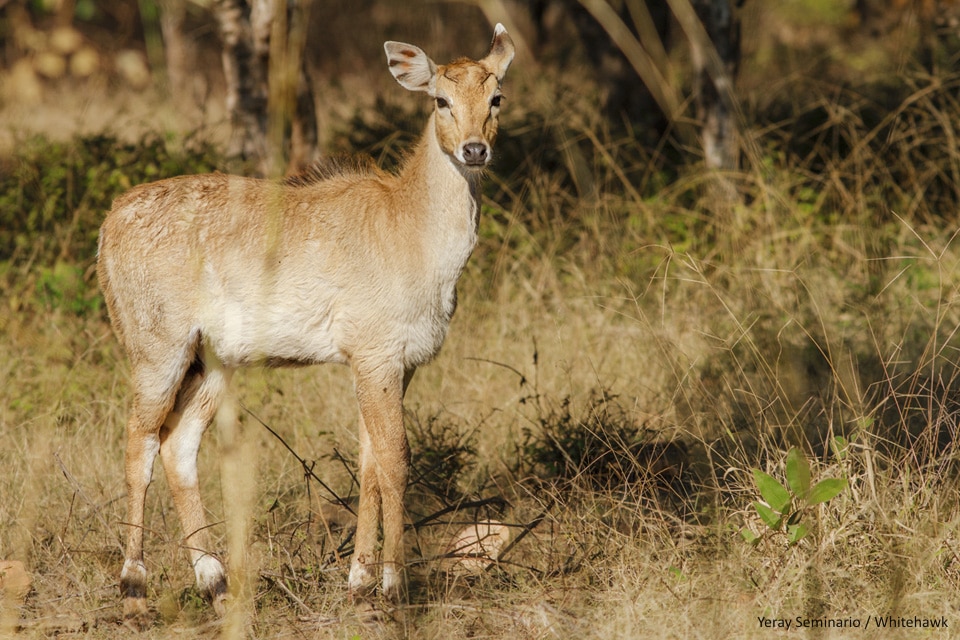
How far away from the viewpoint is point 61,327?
7.55 meters

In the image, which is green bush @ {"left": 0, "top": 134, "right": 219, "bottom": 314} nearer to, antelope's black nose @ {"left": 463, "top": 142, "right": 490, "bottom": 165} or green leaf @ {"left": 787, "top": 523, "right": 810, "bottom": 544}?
antelope's black nose @ {"left": 463, "top": 142, "right": 490, "bottom": 165}

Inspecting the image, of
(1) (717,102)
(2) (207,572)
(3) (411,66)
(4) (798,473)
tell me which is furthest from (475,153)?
(1) (717,102)

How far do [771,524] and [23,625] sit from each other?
10.4 feet

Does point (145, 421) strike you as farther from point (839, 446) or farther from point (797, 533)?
point (839, 446)

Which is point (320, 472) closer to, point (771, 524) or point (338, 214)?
point (338, 214)

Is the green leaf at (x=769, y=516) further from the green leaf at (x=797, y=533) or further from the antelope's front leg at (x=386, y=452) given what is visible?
the antelope's front leg at (x=386, y=452)

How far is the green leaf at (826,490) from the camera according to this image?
4375 mm

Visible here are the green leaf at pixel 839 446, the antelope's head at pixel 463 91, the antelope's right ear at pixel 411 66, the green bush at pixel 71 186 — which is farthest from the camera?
the green bush at pixel 71 186

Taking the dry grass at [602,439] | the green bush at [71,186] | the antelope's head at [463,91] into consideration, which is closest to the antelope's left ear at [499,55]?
the antelope's head at [463,91]

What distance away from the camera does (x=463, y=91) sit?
5.00 m

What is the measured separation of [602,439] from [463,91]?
2.01m

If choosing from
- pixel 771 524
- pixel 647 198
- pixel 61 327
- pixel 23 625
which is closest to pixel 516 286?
pixel 647 198

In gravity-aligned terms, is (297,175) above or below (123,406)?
above

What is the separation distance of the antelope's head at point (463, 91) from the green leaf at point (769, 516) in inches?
75.5
